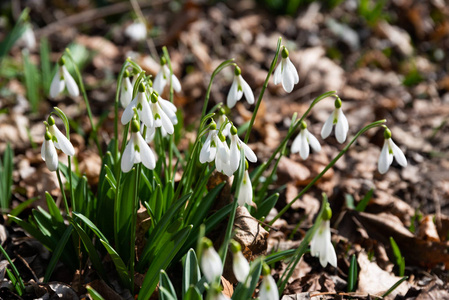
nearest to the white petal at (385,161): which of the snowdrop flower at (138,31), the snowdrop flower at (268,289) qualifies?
the snowdrop flower at (268,289)

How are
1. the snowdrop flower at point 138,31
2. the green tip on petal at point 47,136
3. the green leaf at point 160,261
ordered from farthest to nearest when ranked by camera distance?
the snowdrop flower at point 138,31 → the green leaf at point 160,261 → the green tip on petal at point 47,136

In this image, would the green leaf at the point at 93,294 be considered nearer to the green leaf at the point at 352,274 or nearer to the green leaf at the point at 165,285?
the green leaf at the point at 165,285

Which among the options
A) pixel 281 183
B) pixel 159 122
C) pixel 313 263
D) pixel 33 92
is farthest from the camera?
pixel 33 92

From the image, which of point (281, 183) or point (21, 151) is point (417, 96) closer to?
point (281, 183)

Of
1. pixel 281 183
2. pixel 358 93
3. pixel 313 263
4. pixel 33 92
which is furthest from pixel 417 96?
pixel 33 92

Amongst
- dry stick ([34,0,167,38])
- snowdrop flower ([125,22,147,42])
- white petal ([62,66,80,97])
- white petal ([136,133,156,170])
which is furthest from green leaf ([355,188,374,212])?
dry stick ([34,0,167,38])

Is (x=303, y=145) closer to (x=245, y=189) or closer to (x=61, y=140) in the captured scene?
(x=245, y=189)

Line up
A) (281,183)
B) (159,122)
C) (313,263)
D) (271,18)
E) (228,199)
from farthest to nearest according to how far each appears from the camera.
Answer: (271,18)
(281,183)
(313,263)
(228,199)
(159,122)
